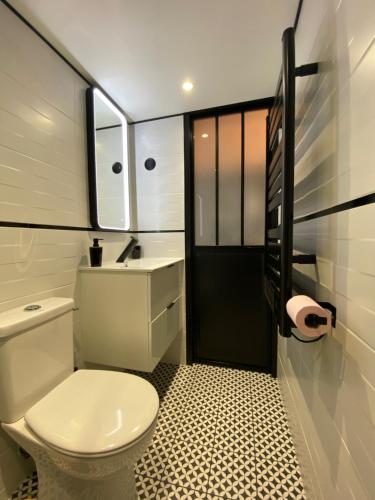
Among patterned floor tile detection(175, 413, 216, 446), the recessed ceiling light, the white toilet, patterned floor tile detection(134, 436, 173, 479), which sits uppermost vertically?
the recessed ceiling light

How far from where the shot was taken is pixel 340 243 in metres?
0.65

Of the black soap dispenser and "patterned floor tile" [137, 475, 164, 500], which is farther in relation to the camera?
the black soap dispenser

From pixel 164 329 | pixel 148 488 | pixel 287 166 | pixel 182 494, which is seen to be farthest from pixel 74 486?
pixel 287 166

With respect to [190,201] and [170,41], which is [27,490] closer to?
[190,201]

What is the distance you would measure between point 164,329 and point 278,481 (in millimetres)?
943

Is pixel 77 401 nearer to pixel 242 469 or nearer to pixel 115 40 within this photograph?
pixel 242 469

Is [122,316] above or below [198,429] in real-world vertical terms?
above

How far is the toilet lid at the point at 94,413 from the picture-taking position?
740 millimetres

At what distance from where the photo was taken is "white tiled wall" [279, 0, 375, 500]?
51 cm

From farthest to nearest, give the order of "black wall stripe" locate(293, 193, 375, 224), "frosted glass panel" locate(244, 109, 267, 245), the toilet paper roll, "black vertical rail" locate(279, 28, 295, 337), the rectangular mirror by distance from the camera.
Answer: "frosted glass panel" locate(244, 109, 267, 245), the rectangular mirror, "black vertical rail" locate(279, 28, 295, 337), the toilet paper roll, "black wall stripe" locate(293, 193, 375, 224)

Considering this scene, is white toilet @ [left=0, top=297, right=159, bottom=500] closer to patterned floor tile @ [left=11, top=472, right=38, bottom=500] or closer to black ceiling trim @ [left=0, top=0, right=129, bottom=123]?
patterned floor tile @ [left=11, top=472, right=38, bottom=500]

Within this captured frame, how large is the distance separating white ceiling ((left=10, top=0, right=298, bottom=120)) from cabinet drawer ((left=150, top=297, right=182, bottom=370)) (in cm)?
157

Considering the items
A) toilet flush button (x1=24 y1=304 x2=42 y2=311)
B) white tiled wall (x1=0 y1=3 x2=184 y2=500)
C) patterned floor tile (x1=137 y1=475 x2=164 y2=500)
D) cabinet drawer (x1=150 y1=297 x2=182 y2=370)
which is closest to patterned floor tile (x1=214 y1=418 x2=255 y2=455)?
patterned floor tile (x1=137 y1=475 x2=164 y2=500)

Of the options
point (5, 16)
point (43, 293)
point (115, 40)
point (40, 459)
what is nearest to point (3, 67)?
point (5, 16)
